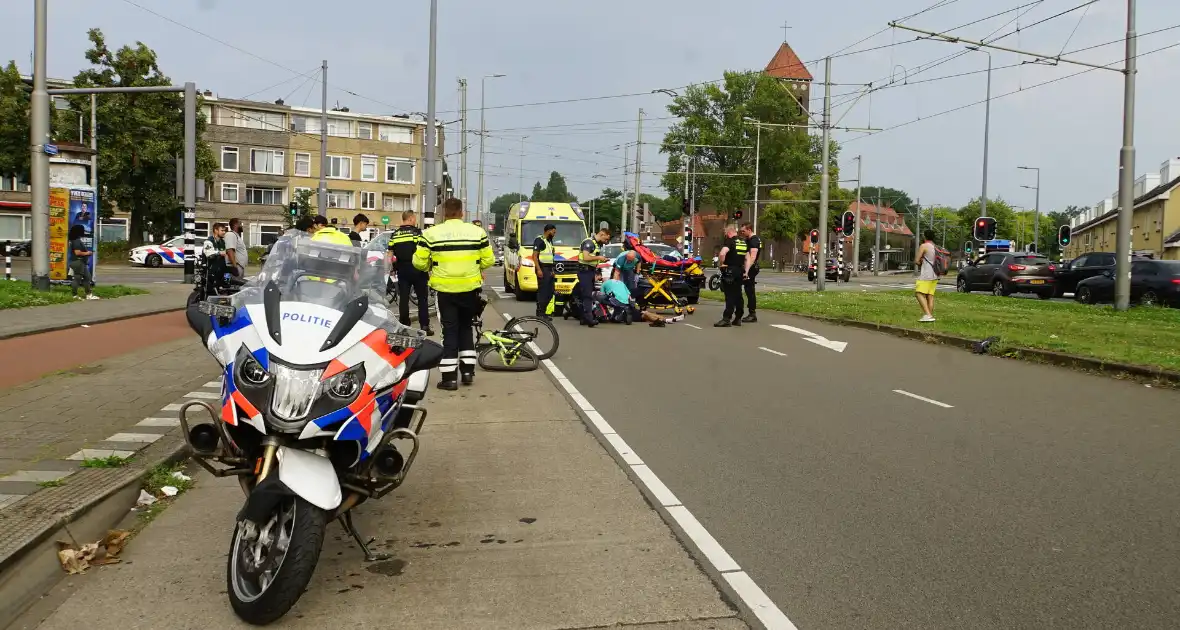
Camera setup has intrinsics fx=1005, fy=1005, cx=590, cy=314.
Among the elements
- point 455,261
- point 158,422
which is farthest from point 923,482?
point 158,422

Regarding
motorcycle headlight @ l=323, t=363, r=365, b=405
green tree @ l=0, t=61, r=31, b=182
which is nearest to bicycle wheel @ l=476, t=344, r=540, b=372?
motorcycle headlight @ l=323, t=363, r=365, b=405

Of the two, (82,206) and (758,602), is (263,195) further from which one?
(758,602)

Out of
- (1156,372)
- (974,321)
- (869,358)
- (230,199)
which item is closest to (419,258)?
(869,358)

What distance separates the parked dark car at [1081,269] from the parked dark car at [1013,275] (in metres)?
0.34

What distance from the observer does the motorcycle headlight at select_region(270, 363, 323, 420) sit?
4.16 m

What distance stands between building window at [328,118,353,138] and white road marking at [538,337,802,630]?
70342mm

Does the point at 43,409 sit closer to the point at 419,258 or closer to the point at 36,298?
the point at 419,258

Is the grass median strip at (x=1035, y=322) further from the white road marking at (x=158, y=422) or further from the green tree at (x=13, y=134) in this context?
the green tree at (x=13, y=134)

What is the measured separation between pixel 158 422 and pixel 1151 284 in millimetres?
24816

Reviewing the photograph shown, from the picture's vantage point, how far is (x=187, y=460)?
6.88 metres

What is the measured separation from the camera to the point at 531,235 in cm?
2792

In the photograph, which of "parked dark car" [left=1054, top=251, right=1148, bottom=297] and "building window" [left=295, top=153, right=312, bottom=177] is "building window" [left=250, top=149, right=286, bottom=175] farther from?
"parked dark car" [left=1054, top=251, right=1148, bottom=297]

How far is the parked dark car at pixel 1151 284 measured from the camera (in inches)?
980

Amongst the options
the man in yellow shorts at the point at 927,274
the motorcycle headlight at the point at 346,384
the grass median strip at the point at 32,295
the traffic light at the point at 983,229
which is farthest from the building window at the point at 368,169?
the motorcycle headlight at the point at 346,384
